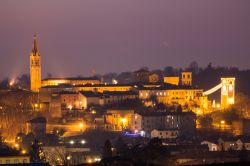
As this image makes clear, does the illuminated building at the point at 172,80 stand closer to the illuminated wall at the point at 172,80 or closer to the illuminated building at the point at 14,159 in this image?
the illuminated wall at the point at 172,80

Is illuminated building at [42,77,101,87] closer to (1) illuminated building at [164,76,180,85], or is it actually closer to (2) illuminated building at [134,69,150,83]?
(2) illuminated building at [134,69,150,83]

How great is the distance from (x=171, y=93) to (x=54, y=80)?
26.9ft

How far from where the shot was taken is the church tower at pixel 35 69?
37000 mm

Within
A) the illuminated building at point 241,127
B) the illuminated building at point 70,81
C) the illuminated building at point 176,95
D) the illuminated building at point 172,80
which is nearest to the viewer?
the illuminated building at point 241,127

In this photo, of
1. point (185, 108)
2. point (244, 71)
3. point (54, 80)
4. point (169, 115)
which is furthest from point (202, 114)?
point (244, 71)

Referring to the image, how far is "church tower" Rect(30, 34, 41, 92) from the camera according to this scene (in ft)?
121

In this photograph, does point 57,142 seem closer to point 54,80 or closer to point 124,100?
point 124,100

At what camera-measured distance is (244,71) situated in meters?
44.9

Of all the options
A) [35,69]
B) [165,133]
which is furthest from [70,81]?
[165,133]

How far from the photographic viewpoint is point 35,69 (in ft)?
125

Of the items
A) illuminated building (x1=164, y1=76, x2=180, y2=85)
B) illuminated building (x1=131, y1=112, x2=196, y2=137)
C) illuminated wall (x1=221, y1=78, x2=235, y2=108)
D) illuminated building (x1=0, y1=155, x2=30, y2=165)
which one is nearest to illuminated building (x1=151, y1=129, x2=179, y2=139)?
illuminated building (x1=131, y1=112, x2=196, y2=137)

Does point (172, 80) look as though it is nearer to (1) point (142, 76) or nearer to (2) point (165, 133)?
(1) point (142, 76)

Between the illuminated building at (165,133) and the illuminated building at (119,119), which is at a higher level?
the illuminated building at (119,119)

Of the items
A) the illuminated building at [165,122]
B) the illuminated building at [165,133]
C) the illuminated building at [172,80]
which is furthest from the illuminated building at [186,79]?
the illuminated building at [165,133]
